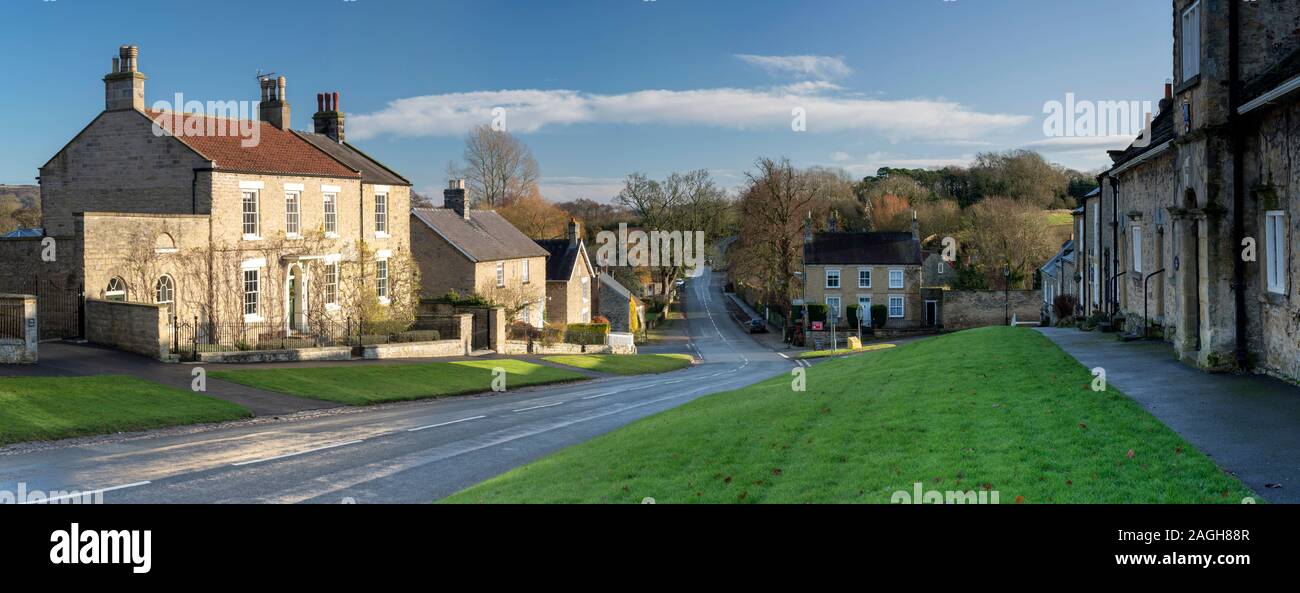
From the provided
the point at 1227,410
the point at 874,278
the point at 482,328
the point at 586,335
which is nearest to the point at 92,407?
the point at 1227,410

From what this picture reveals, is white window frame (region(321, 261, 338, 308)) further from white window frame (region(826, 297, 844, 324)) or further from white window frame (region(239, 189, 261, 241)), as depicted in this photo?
white window frame (region(826, 297, 844, 324))

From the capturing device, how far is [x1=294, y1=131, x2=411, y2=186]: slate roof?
41.5 meters

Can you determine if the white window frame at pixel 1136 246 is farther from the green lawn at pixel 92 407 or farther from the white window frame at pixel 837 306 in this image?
the white window frame at pixel 837 306

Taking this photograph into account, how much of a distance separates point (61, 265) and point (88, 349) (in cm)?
304

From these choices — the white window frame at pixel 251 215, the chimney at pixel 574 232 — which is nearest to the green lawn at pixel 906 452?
the white window frame at pixel 251 215

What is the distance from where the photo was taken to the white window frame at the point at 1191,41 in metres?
18.0

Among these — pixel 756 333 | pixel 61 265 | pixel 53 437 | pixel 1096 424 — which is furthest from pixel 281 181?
pixel 756 333

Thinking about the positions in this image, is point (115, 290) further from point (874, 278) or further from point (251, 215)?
point (874, 278)

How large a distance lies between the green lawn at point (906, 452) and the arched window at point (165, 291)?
19.8 metres

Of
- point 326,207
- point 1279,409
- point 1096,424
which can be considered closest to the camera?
point 1096,424

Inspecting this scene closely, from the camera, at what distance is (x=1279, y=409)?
43.0 feet

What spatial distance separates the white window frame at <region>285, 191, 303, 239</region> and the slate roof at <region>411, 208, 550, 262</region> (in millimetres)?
14131
